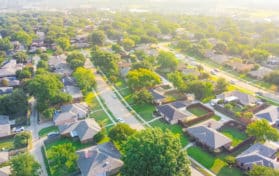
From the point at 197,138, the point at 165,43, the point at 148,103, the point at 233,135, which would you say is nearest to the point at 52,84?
the point at 148,103

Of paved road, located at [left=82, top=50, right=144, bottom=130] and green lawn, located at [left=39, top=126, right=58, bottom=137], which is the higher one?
paved road, located at [left=82, top=50, right=144, bottom=130]

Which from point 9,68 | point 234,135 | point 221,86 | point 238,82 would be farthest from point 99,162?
point 9,68

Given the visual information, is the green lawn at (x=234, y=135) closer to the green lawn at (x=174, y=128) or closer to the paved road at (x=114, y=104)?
the green lawn at (x=174, y=128)

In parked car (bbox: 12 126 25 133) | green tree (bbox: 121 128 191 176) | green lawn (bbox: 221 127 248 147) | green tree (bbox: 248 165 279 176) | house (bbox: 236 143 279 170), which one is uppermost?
green tree (bbox: 121 128 191 176)

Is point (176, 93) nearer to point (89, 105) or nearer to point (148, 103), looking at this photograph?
point (148, 103)

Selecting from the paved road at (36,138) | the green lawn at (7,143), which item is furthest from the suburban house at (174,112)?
the green lawn at (7,143)

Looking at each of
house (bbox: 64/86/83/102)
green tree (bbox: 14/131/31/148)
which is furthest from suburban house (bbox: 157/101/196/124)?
green tree (bbox: 14/131/31/148)

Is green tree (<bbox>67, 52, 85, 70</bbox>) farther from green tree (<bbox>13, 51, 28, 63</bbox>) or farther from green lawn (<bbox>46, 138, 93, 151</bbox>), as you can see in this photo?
green lawn (<bbox>46, 138, 93, 151</bbox>)
